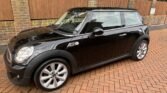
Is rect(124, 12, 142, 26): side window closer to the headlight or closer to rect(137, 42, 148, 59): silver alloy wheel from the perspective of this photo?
rect(137, 42, 148, 59): silver alloy wheel

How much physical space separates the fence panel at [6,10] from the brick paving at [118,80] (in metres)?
1.79

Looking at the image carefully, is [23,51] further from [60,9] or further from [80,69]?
[60,9]

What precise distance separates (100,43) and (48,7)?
11.4ft

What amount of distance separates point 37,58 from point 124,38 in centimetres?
243

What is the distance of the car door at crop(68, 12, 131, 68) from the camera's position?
11.5 ft

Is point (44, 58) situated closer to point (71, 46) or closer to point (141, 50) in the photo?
point (71, 46)

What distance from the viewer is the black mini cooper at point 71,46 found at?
2996 mm

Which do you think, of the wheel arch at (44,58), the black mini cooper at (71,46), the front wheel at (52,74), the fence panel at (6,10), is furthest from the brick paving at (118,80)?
the fence panel at (6,10)

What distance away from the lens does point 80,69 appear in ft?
12.1

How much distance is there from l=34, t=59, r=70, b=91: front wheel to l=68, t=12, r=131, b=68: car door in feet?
1.18

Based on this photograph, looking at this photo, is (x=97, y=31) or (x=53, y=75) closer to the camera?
(x=53, y=75)

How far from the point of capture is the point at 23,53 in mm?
2979

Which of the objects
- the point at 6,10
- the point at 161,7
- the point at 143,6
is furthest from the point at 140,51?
the point at 161,7

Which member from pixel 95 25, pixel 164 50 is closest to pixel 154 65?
pixel 164 50
